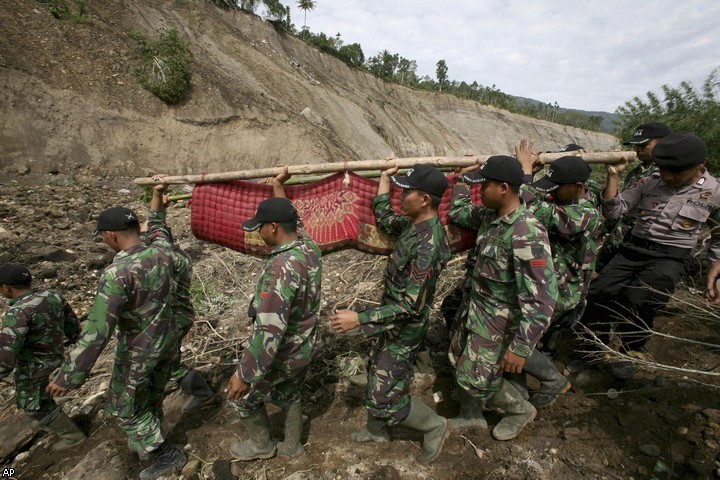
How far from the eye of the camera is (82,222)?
7.30 m

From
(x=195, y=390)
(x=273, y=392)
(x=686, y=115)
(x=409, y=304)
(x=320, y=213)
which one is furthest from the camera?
(x=686, y=115)

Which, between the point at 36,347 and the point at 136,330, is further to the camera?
the point at 36,347

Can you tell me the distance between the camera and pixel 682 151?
263 centimetres

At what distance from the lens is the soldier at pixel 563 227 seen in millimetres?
2562

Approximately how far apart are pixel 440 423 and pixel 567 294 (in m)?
1.42

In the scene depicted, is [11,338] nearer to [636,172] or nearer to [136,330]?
[136,330]

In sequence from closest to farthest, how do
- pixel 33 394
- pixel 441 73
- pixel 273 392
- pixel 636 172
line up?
pixel 273 392, pixel 33 394, pixel 636 172, pixel 441 73

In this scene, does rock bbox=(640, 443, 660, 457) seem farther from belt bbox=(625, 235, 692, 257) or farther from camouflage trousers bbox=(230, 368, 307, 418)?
camouflage trousers bbox=(230, 368, 307, 418)

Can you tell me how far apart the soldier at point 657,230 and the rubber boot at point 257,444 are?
2.66 meters

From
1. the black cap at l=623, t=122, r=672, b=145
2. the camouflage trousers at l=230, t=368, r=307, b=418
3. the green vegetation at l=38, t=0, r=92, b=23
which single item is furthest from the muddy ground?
the green vegetation at l=38, t=0, r=92, b=23

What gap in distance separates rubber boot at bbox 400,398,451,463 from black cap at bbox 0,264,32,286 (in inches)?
136

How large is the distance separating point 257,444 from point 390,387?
1.09 metres

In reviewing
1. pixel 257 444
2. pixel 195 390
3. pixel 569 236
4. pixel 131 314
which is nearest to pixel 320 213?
pixel 131 314

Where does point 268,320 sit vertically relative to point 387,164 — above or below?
below
